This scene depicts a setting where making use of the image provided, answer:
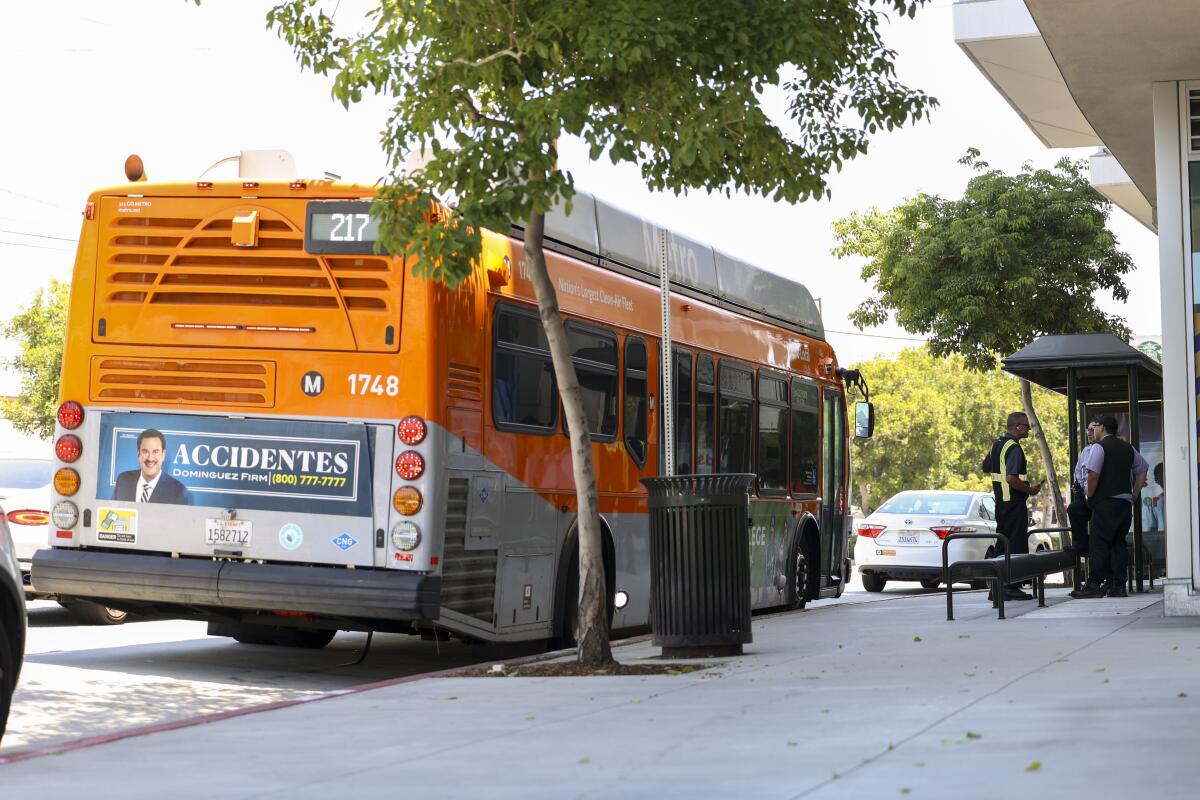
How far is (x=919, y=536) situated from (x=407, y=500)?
14517 millimetres

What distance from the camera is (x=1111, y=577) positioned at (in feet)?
54.2

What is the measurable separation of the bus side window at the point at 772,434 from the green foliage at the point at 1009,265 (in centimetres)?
1177

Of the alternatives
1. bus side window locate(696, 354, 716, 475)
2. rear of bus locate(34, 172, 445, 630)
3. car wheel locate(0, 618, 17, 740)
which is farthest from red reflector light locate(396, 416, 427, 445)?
bus side window locate(696, 354, 716, 475)

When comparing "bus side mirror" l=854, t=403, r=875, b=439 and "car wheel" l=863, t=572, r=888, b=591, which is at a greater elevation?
"bus side mirror" l=854, t=403, r=875, b=439

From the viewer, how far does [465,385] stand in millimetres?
10938

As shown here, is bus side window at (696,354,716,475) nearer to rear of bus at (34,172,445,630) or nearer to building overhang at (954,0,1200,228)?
building overhang at (954,0,1200,228)

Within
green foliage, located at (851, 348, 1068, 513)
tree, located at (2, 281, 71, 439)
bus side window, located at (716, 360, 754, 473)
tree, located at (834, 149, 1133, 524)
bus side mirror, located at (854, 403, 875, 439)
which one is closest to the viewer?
bus side window, located at (716, 360, 754, 473)

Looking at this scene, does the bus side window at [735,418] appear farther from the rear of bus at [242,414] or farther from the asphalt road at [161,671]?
the rear of bus at [242,414]

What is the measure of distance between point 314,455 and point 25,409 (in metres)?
46.1

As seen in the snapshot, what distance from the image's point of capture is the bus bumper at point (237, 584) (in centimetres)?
1036

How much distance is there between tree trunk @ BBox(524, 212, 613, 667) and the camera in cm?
1059

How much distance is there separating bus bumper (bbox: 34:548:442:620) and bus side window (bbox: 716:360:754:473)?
5.30 m

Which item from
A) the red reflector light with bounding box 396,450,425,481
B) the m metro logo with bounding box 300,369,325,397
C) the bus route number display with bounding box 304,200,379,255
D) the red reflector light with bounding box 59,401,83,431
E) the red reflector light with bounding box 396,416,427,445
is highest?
the bus route number display with bounding box 304,200,379,255

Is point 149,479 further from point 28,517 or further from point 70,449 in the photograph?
point 28,517
